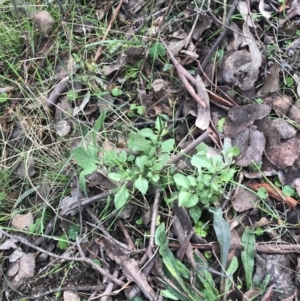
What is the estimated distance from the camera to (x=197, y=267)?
1.62 metres

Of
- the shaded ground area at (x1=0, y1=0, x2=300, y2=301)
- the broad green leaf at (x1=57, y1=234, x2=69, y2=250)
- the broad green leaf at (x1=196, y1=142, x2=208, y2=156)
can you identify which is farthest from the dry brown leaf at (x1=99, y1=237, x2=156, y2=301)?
the broad green leaf at (x1=196, y1=142, x2=208, y2=156)

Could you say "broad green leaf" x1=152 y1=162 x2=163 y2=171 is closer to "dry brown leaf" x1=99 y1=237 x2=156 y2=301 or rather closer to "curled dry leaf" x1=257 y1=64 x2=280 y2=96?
"dry brown leaf" x1=99 y1=237 x2=156 y2=301

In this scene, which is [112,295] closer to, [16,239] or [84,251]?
[84,251]

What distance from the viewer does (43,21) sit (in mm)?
2135

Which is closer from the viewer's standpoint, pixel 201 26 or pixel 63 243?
pixel 63 243

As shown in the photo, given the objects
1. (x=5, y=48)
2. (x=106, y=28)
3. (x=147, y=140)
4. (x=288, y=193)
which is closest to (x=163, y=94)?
(x=147, y=140)

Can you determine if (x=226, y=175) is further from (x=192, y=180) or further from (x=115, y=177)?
(x=115, y=177)

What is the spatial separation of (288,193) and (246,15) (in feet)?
2.71

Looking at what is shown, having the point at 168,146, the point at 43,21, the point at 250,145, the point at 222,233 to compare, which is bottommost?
the point at 222,233

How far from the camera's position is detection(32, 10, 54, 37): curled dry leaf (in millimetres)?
2133

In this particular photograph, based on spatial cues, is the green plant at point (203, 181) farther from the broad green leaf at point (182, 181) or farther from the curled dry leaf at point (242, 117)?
the curled dry leaf at point (242, 117)

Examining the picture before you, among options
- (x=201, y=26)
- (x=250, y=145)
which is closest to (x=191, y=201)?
(x=250, y=145)

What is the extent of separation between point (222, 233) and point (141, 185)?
34 centimetres

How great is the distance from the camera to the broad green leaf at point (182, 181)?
1.63 metres
